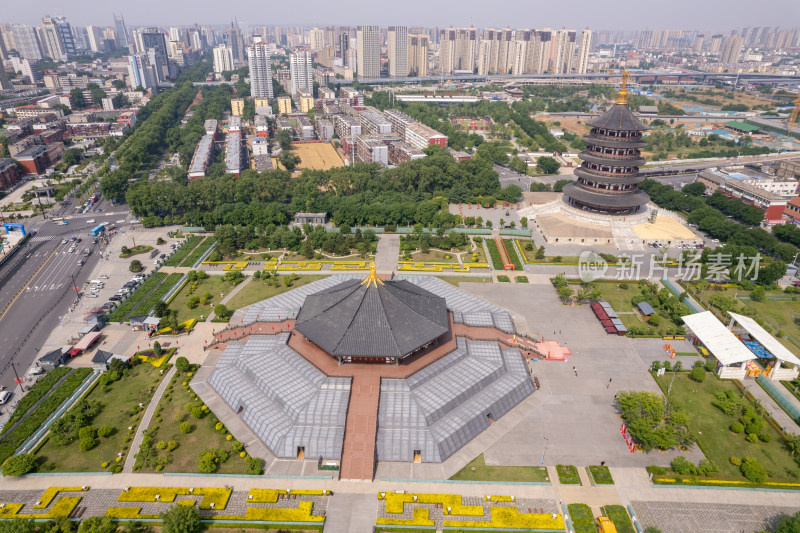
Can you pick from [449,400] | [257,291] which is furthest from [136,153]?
[449,400]

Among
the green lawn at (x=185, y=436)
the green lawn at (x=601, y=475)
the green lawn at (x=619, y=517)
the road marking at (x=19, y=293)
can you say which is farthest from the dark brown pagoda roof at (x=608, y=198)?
the road marking at (x=19, y=293)

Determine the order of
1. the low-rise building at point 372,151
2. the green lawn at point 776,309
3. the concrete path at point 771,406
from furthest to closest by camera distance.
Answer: the low-rise building at point 372,151 → the green lawn at point 776,309 → the concrete path at point 771,406

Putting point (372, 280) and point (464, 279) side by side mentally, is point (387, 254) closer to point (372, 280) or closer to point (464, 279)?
point (464, 279)

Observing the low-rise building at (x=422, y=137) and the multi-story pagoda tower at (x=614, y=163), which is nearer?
the multi-story pagoda tower at (x=614, y=163)

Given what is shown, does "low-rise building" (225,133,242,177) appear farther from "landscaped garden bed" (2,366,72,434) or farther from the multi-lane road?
"landscaped garden bed" (2,366,72,434)

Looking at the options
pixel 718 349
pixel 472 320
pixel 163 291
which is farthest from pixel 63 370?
pixel 718 349

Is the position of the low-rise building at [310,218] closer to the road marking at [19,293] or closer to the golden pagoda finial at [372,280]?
the golden pagoda finial at [372,280]
